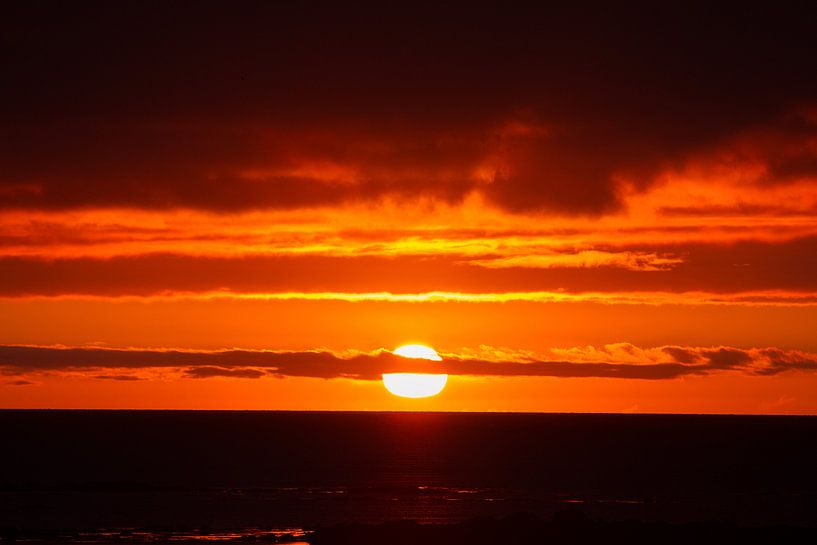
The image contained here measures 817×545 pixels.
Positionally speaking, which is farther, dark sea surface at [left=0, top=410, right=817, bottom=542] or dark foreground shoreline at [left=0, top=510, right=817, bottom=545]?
dark sea surface at [left=0, top=410, right=817, bottom=542]

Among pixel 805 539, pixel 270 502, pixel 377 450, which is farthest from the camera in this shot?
pixel 377 450

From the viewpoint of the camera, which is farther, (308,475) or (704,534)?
(308,475)

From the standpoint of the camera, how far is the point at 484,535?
207 feet

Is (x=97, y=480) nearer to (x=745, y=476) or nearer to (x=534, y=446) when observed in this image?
(x=745, y=476)

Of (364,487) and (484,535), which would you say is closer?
(484,535)

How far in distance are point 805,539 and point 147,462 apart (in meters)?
102

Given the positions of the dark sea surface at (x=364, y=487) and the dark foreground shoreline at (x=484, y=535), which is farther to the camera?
the dark sea surface at (x=364, y=487)

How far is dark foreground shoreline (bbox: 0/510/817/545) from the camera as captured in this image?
6194cm

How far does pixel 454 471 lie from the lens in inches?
5059

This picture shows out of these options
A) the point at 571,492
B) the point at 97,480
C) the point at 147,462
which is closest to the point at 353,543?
the point at 571,492

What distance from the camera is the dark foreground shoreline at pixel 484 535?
203ft

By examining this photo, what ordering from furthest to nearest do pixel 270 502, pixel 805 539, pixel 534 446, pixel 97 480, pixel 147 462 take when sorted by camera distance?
1. pixel 534 446
2. pixel 147 462
3. pixel 97 480
4. pixel 270 502
5. pixel 805 539

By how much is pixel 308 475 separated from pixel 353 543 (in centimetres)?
6120

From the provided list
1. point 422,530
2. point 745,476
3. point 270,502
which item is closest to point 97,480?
point 270,502
